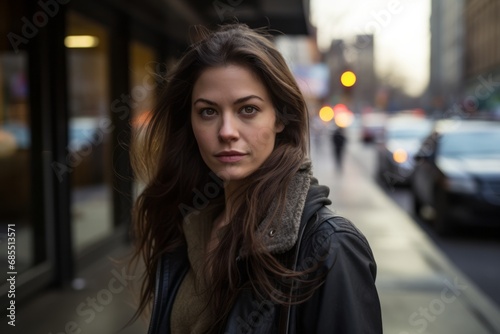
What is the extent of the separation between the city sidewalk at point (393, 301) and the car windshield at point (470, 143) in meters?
2.08

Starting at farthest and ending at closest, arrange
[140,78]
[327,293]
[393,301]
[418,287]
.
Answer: [140,78], [418,287], [393,301], [327,293]

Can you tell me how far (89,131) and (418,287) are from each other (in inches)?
190

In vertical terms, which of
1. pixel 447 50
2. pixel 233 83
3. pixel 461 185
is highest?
pixel 447 50

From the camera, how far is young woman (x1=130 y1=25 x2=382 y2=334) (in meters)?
1.51

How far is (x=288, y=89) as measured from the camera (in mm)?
1787

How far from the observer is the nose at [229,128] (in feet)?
5.62

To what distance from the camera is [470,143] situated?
10.6m

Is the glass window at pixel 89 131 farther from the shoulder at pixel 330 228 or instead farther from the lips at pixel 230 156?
the shoulder at pixel 330 228

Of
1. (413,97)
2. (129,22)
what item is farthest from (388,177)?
(413,97)

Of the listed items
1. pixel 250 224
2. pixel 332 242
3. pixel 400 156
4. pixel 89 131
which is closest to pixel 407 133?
pixel 400 156

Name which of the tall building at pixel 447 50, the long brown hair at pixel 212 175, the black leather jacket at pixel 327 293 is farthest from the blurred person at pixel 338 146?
the tall building at pixel 447 50

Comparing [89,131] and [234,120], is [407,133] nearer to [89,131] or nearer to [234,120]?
[89,131]

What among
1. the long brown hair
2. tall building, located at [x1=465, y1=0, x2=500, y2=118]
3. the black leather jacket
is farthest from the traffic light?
tall building, located at [x1=465, y1=0, x2=500, y2=118]

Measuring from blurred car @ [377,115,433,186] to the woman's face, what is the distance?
13.5 metres
